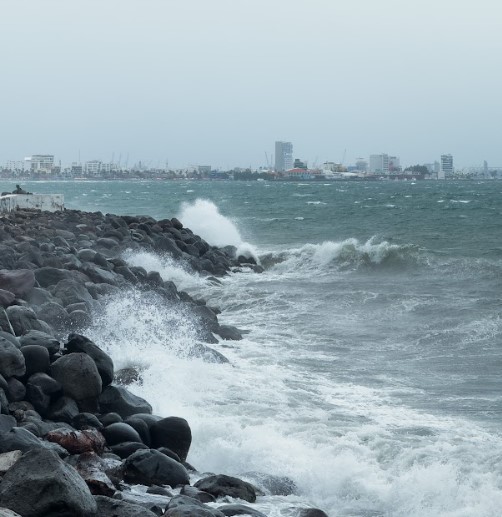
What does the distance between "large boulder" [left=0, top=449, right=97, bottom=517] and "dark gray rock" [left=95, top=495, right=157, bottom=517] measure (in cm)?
11

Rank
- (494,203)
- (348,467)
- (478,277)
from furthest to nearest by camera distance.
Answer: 1. (494,203)
2. (478,277)
3. (348,467)

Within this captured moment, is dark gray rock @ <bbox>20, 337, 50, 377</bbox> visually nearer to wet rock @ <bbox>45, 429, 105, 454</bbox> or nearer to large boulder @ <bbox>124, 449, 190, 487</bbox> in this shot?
wet rock @ <bbox>45, 429, 105, 454</bbox>

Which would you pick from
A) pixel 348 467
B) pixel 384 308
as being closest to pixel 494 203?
pixel 384 308

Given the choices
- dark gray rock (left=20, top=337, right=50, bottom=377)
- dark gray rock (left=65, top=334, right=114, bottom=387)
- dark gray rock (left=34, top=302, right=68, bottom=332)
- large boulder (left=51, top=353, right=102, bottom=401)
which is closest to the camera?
large boulder (left=51, top=353, right=102, bottom=401)

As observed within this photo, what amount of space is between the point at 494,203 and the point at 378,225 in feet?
49.8

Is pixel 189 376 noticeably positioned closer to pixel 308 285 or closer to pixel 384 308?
pixel 384 308

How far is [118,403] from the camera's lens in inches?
349

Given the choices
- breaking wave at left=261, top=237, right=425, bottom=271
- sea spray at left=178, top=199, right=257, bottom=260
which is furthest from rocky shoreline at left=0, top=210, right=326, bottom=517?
sea spray at left=178, top=199, right=257, bottom=260

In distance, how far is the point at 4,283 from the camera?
40.5 ft

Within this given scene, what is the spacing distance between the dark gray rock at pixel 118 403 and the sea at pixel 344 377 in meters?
0.67

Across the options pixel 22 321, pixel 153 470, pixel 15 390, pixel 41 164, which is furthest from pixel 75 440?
pixel 41 164

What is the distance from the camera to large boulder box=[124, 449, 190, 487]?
23.9 feet

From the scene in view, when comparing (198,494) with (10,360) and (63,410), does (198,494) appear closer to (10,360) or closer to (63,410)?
(63,410)

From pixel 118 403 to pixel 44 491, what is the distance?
3.24 m
